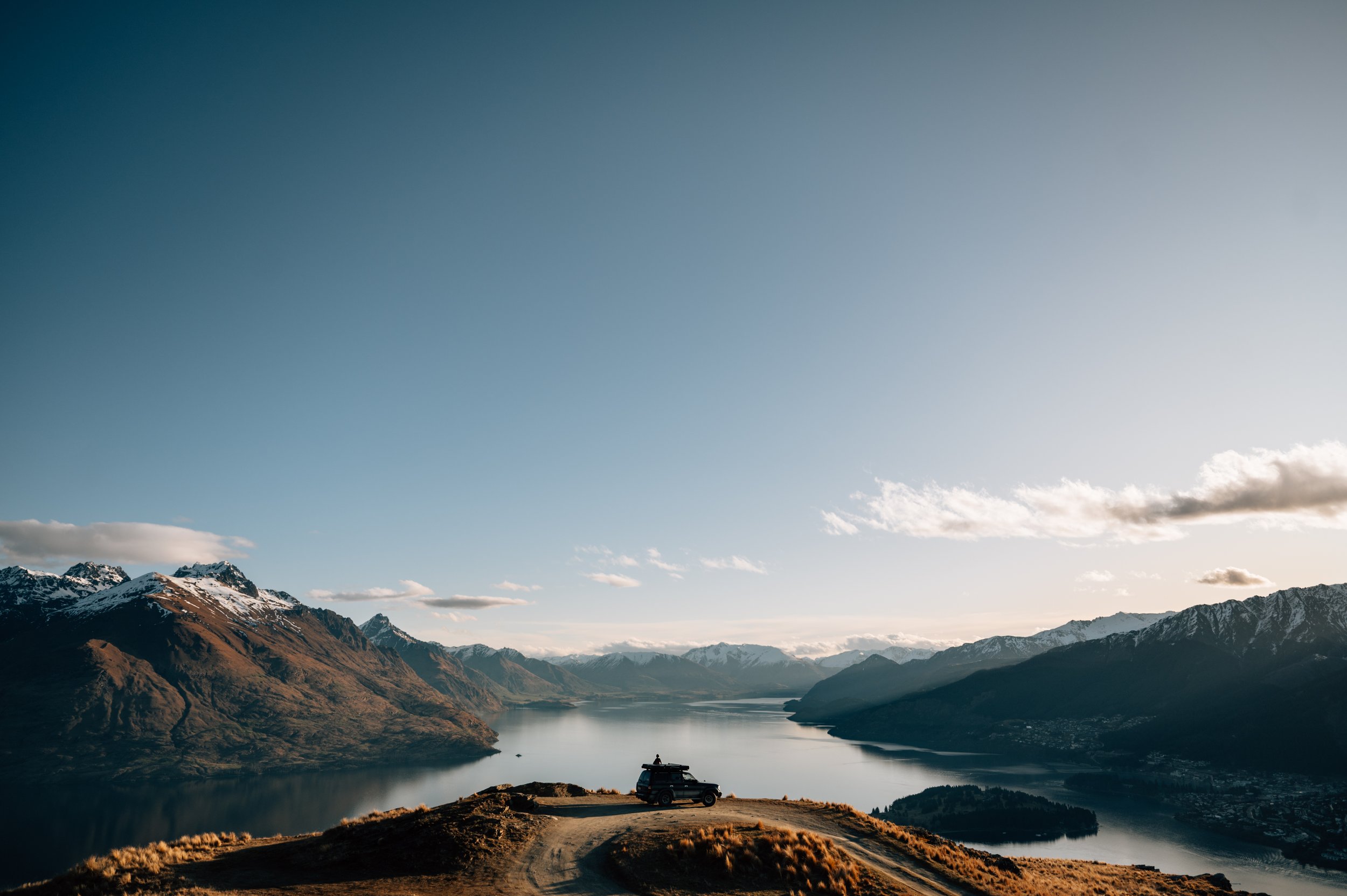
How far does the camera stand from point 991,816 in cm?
14350

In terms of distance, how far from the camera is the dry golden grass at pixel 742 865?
26.6m

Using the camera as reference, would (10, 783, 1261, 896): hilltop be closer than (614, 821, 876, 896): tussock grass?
Yes

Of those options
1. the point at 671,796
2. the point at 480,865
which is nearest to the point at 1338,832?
the point at 671,796

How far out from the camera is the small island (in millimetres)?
136625

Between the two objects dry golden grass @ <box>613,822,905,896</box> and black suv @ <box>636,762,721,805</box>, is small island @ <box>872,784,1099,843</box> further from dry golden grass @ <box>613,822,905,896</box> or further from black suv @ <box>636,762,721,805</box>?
dry golden grass @ <box>613,822,905,896</box>

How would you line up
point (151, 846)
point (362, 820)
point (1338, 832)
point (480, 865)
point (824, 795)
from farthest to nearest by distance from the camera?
point (824, 795), point (1338, 832), point (362, 820), point (151, 846), point (480, 865)

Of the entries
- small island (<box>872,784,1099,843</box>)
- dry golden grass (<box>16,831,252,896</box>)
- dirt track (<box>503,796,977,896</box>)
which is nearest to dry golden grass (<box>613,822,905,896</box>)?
dirt track (<box>503,796,977,896</box>)

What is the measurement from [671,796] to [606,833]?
8518mm

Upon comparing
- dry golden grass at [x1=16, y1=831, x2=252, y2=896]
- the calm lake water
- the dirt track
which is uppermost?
dry golden grass at [x1=16, y1=831, x2=252, y2=896]

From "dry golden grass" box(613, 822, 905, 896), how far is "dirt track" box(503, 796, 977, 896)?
138 cm

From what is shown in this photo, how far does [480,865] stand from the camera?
27094 mm

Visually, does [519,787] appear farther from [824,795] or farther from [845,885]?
[824,795]

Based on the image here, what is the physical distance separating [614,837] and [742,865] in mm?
6440

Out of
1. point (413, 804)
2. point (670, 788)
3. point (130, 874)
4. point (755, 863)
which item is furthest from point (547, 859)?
point (413, 804)
